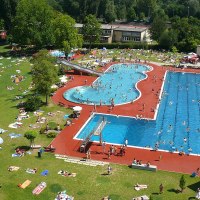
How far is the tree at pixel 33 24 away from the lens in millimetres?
81812

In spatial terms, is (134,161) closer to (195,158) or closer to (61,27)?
(195,158)

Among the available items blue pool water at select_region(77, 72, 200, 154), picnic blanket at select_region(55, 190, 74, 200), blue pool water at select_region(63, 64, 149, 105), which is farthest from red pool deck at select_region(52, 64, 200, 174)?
picnic blanket at select_region(55, 190, 74, 200)

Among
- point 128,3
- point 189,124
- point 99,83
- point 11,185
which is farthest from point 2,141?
point 128,3

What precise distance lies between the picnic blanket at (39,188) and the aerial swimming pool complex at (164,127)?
443 inches

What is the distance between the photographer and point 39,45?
84.0 m

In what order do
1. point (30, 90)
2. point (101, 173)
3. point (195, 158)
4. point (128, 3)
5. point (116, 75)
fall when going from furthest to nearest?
point (128, 3) < point (116, 75) < point (30, 90) < point (195, 158) < point (101, 173)

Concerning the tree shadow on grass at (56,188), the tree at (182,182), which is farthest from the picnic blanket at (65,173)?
the tree at (182,182)

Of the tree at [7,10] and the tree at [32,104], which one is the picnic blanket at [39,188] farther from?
the tree at [7,10]

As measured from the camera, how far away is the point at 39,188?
97.6 ft

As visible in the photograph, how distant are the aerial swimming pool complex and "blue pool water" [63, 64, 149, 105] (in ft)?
2.10

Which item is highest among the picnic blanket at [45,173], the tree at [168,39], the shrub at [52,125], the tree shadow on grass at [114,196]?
the tree at [168,39]

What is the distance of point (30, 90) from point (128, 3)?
4212 inches

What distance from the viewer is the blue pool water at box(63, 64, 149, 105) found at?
5431 centimetres

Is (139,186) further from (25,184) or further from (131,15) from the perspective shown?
(131,15)
